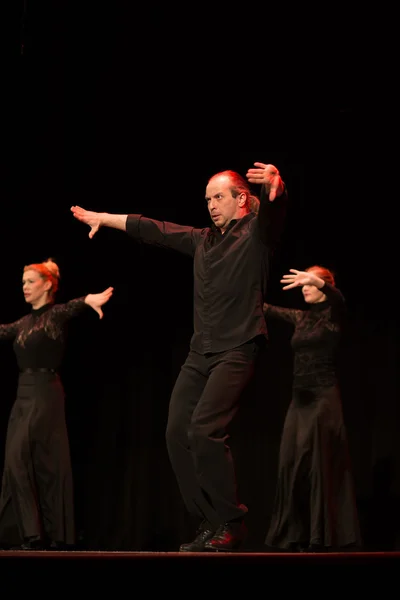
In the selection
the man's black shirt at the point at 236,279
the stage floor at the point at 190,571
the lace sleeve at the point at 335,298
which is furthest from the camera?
the lace sleeve at the point at 335,298

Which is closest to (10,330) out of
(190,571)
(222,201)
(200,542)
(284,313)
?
(284,313)

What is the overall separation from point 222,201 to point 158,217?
2810 millimetres

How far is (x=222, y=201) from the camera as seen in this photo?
3.84 m

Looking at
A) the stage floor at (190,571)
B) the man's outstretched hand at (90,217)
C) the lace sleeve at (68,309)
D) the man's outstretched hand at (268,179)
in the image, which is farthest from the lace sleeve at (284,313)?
the stage floor at (190,571)

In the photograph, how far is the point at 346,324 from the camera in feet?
20.9

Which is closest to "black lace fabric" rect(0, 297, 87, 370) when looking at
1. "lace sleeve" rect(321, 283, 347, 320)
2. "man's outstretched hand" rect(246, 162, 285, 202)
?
"lace sleeve" rect(321, 283, 347, 320)

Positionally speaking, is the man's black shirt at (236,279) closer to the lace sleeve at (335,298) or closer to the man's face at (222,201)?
the man's face at (222,201)

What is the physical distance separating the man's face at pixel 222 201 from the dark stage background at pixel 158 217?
2307 mm

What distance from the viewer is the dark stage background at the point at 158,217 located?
610cm

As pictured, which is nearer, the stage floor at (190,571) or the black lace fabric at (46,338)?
the stage floor at (190,571)

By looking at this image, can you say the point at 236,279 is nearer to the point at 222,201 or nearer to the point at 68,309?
the point at 222,201

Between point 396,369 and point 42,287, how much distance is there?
246 cm

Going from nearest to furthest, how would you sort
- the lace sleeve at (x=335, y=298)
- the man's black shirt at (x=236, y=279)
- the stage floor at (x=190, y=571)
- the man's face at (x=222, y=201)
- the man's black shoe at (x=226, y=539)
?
1. the stage floor at (x=190, y=571)
2. the man's black shoe at (x=226, y=539)
3. the man's black shirt at (x=236, y=279)
4. the man's face at (x=222, y=201)
5. the lace sleeve at (x=335, y=298)

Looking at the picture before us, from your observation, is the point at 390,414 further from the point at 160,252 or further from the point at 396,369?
the point at 160,252
